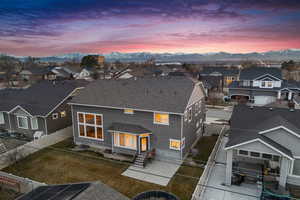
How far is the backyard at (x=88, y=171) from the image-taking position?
13.1 metres

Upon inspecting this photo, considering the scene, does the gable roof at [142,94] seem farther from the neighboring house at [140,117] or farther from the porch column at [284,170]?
the porch column at [284,170]

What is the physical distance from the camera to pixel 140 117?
17.4 m

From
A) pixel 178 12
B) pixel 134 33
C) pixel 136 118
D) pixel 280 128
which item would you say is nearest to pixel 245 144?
pixel 280 128

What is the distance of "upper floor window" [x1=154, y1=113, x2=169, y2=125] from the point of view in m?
16.4

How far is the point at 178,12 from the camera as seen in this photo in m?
28.9

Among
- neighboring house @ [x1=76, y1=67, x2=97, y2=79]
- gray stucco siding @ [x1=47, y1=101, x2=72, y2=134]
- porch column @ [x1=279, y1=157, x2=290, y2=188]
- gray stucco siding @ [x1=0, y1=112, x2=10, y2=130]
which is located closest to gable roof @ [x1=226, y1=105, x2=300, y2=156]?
porch column @ [x1=279, y1=157, x2=290, y2=188]

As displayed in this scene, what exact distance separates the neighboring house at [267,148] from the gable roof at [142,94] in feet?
16.5

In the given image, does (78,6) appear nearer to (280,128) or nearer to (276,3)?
(276,3)

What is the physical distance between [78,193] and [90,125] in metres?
13.3

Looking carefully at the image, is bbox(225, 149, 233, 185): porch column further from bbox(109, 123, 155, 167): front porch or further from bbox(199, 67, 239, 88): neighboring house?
bbox(199, 67, 239, 88): neighboring house

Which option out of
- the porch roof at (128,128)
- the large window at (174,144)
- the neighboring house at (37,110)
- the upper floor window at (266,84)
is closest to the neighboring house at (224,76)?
the upper floor window at (266,84)

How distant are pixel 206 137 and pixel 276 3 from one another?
19029 millimetres

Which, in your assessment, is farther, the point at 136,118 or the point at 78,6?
the point at 78,6

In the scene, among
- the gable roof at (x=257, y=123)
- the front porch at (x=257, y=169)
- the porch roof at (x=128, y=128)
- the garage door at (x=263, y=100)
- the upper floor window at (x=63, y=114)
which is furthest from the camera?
the garage door at (x=263, y=100)
